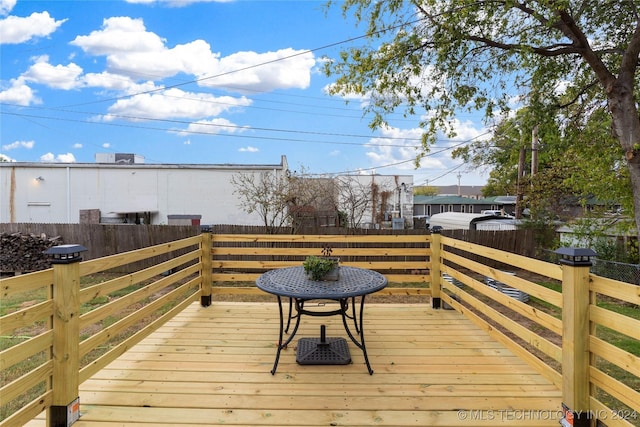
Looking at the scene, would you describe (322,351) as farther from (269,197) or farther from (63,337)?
(269,197)

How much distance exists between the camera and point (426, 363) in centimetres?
273

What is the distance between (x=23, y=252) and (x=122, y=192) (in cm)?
433

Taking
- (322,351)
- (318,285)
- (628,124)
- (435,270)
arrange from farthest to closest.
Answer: (628,124), (435,270), (322,351), (318,285)

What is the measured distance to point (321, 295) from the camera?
2.39 m

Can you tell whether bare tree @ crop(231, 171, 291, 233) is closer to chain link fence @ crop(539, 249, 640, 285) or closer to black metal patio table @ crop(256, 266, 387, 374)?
black metal patio table @ crop(256, 266, 387, 374)

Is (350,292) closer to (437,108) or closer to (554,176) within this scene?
(437,108)

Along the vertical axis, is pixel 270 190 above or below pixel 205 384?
above

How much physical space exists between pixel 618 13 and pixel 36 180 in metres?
16.6

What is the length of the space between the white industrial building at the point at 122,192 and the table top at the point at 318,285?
31.2 ft

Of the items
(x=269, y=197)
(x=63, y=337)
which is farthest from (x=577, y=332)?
(x=269, y=197)

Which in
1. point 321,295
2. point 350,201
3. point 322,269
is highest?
point 350,201

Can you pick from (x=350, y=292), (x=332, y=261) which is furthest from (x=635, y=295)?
(x=332, y=261)

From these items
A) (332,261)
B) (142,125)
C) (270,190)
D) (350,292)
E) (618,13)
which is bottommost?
(350,292)

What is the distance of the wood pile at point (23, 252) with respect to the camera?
8219mm
